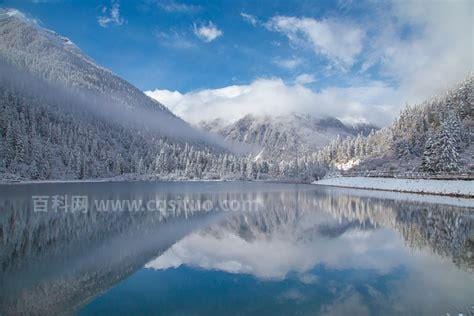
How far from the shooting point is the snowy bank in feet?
141

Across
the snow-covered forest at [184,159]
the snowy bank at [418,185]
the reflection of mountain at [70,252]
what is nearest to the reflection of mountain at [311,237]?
the reflection of mountain at [70,252]

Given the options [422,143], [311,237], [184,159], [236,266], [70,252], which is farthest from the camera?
[184,159]

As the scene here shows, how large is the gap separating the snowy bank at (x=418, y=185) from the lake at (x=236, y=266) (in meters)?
19.6

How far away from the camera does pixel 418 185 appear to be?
178 feet

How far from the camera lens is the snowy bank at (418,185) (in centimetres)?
4291

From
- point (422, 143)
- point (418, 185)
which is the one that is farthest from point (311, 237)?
point (422, 143)

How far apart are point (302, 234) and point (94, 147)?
155 m

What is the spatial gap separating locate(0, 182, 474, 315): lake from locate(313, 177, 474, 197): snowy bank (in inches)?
770

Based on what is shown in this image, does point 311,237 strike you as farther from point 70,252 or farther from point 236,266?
point 70,252

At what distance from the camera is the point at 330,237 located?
2067cm

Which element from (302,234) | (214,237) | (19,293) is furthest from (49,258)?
(302,234)

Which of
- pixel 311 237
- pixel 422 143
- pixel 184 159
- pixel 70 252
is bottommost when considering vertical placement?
pixel 70 252

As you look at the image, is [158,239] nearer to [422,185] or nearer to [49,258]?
[49,258]

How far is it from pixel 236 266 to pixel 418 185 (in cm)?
4871
